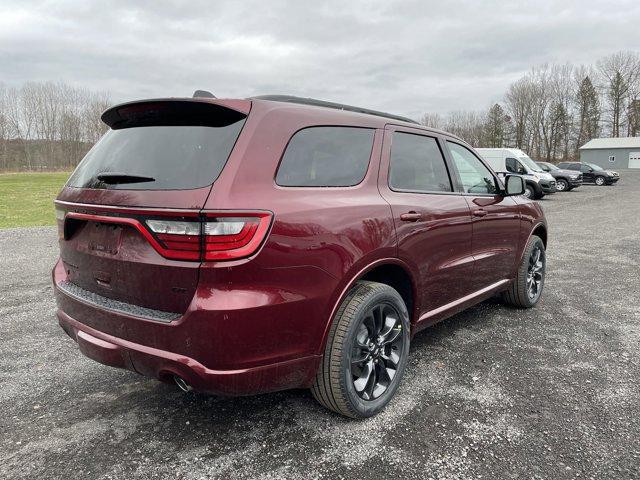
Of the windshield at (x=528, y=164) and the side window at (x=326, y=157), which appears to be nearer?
the side window at (x=326, y=157)

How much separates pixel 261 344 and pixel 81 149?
2354 inches

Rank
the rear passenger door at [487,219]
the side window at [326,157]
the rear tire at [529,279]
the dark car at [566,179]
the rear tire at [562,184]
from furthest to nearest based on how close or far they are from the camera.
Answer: the rear tire at [562,184] < the dark car at [566,179] < the rear tire at [529,279] < the rear passenger door at [487,219] < the side window at [326,157]

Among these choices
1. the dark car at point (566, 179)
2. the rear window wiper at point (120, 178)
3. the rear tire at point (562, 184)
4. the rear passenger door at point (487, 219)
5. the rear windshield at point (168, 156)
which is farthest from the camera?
the rear tire at point (562, 184)

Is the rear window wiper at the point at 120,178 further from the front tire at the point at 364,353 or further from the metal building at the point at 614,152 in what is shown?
the metal building at the point at 614,152

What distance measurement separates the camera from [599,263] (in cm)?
693

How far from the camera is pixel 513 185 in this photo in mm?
4055

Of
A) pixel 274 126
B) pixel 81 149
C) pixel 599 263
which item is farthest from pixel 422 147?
pixel 81 149

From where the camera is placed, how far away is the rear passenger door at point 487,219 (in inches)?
144

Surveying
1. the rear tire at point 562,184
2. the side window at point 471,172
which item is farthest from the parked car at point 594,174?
the side window at point 471,172

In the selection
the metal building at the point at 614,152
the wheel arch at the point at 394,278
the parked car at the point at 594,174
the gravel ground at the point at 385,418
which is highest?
the metal building at the point at 614,152

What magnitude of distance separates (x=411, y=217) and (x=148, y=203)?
61.4 inches

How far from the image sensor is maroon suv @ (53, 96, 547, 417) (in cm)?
202

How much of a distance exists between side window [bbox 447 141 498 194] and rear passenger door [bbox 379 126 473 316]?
231mm

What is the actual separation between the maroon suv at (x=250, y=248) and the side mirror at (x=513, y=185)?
1303 mm
